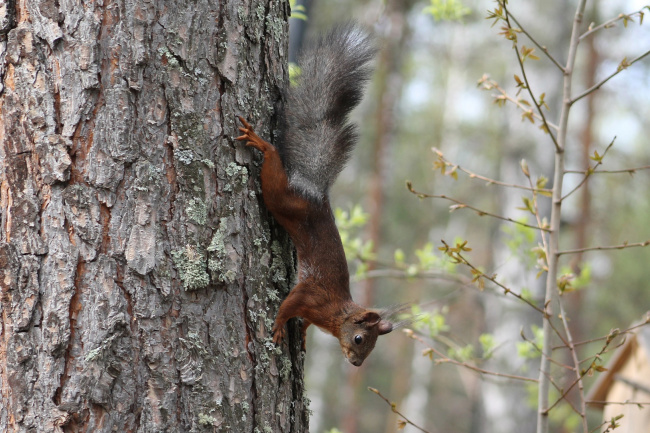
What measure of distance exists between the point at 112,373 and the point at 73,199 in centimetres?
42

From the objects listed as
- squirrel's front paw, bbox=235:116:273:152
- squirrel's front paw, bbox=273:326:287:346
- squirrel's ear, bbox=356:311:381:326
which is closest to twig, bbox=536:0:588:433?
squirrel's ear, bbox=356:311:381:326

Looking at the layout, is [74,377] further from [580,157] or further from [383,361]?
[383,361]

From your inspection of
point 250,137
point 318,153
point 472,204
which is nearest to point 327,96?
point 318,153

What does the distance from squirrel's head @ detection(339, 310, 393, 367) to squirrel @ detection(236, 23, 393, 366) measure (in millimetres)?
155

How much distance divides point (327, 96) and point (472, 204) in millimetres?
11688

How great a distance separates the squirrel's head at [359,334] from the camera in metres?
2.39

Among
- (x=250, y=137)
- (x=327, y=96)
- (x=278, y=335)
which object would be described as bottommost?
(x=278, y=335)

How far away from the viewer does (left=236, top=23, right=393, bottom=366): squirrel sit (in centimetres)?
198

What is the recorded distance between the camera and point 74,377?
148 cm

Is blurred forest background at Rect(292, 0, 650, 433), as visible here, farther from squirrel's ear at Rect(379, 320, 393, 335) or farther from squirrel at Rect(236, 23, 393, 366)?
squirrel at Rect(236, 23, 393, 366)

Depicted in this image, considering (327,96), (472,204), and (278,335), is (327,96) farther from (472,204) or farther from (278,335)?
(472,204)

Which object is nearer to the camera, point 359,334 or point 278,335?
point 278,335

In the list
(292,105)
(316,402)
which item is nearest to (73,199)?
(292,105)

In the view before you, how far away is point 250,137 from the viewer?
1.77 m
